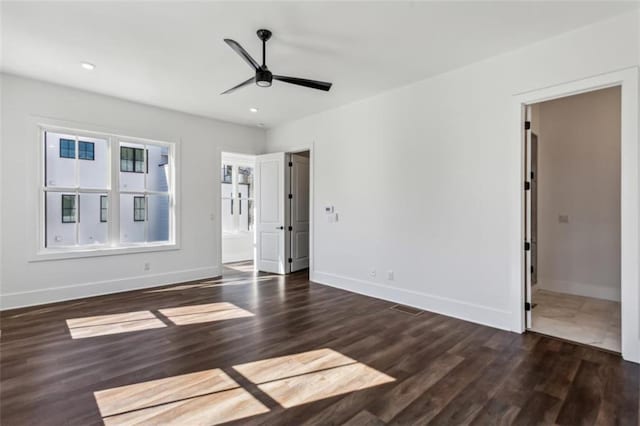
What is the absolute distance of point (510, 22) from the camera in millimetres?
2889

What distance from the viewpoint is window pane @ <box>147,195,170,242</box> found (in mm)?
5527

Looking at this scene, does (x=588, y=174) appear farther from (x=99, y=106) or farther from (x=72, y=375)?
(x=99, y=106)

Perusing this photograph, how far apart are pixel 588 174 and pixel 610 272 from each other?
4.65ft

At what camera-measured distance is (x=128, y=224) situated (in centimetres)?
525

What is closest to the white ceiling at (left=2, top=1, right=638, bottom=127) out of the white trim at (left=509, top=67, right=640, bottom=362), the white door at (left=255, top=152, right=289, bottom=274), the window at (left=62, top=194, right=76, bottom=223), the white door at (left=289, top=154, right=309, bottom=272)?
the white trim at (left=509, top=67, right=640, bottom=362)

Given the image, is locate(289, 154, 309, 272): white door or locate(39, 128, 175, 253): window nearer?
locate(39, 128, 175, 253): window

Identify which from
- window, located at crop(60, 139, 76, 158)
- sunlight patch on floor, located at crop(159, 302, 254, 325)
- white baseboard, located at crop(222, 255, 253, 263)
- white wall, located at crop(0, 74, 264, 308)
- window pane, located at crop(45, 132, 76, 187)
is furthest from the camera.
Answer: white baseboard, located at crop(222, 255, 253, 263)

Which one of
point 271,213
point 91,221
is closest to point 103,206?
point 91,221

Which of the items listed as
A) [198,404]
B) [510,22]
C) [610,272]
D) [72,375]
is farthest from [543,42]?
[72,375]

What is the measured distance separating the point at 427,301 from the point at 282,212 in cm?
327

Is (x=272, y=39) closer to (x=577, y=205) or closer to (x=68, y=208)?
(x=68, y=208)

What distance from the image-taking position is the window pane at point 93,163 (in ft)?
15.8

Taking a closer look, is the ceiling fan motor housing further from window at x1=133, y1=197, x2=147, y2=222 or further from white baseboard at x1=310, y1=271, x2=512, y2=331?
window at x1=133, y1=197, x2=147, y2=222

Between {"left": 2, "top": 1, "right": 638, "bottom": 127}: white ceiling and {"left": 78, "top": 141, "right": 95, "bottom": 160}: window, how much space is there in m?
0.87
